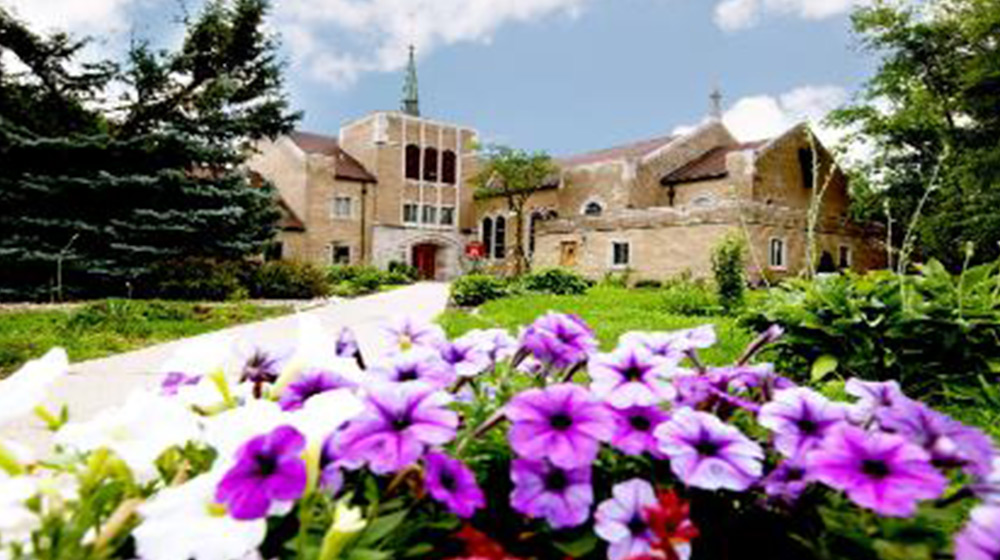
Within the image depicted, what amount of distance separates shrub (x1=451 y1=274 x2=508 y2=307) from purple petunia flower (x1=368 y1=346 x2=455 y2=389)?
1437cm

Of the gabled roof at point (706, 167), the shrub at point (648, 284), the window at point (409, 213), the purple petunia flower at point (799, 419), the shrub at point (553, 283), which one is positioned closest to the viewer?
the purple petunia flower at point (799, 419)

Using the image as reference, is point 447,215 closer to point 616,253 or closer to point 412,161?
point 412,161

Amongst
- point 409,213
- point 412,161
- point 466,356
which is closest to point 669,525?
point 466,356

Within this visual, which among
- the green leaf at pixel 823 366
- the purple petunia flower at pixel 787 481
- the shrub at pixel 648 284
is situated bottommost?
the shrub at pixel 648 284

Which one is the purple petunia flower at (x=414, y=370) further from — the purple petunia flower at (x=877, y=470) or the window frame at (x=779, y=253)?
the window frame at (x=779, y=253)

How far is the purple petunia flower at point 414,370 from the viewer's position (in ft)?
3.72

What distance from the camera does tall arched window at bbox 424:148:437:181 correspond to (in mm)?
38188

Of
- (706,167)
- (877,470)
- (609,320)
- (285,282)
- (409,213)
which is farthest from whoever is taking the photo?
(409,213)

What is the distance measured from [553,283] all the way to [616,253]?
9.65 meters

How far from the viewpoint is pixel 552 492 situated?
3.10 feet

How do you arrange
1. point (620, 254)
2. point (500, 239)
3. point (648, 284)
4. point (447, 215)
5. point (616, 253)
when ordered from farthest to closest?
point (447, 215)
point (500, 239)
point (616, 253)
point (620, 254)
point (648, 284)

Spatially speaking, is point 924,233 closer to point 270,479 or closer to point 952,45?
point 952,45

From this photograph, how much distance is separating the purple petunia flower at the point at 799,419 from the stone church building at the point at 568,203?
79.7 ft

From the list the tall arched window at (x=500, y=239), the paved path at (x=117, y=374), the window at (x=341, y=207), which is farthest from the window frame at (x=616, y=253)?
the paved path at (x=117, y=374)
